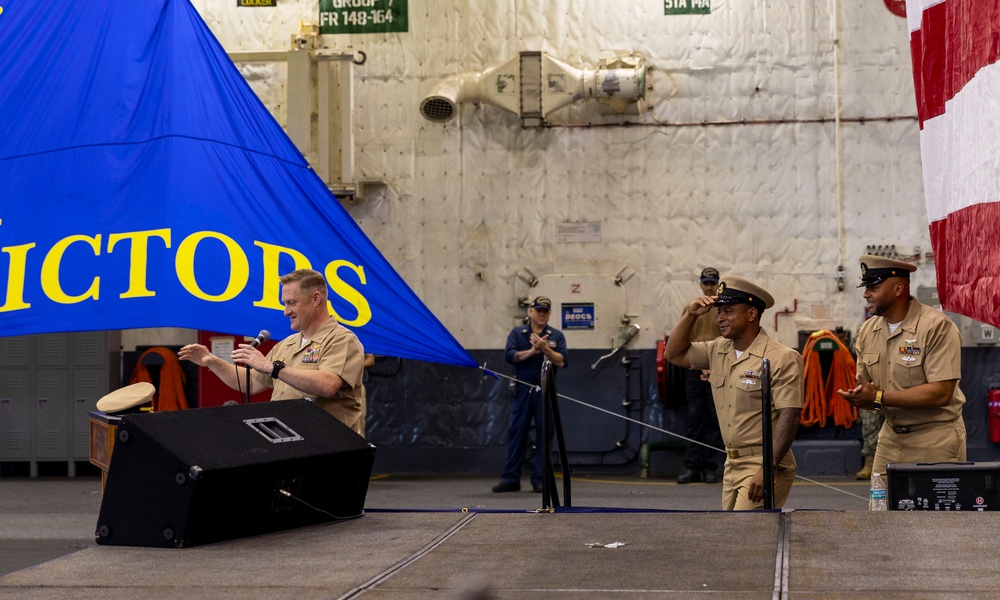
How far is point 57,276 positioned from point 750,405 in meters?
4.13

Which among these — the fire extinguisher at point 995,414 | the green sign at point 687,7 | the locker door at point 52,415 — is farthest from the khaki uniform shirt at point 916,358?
the locker door at point 52,415

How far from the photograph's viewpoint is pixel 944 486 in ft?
19.2

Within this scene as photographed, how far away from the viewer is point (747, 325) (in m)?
6.54

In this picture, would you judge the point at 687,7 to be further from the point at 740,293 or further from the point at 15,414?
the point at 15,414

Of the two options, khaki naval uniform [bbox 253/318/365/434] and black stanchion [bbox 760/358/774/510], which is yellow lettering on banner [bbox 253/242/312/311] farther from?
black stanchion [bbox 760/358/774/510]

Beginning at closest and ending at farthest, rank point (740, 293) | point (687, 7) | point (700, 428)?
point (740, 293) < point (700, 428) < point (687, 7)

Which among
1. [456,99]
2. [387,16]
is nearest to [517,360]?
[456,99]

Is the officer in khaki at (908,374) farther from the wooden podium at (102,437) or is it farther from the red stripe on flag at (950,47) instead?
the wooden podium at (102,437)

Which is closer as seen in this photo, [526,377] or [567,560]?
[567,560]

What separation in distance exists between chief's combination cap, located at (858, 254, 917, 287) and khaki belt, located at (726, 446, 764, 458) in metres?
1.06

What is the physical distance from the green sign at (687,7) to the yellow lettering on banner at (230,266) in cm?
745

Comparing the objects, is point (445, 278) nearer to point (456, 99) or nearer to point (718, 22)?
point (456, 99)

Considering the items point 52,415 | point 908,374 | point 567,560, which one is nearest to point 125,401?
point 567,560

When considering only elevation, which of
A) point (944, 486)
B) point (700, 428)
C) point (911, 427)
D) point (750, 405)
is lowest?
point (700, 428)
